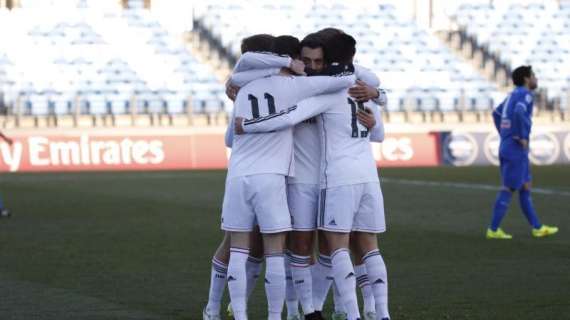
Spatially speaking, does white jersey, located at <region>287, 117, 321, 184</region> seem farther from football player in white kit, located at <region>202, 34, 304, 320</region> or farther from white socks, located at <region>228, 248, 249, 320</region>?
white socks, located at <region>228, 248, 249, 320</region>

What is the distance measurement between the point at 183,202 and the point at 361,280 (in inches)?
536

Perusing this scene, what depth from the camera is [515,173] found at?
14211 millimetres

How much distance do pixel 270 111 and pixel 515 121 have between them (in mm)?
7515

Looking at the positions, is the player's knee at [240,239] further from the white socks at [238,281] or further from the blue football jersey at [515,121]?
the blue football jersey at [515,121]

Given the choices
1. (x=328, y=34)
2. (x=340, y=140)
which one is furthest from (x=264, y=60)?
(x=340, y=140)

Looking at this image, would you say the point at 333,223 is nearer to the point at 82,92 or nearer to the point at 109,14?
the point at 82,92

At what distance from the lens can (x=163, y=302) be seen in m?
9.05

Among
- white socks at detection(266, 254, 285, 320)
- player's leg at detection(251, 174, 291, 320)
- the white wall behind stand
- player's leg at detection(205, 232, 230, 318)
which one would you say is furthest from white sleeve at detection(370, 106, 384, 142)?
the white wall behind stand

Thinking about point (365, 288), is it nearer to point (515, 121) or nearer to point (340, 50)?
point (340, 50)

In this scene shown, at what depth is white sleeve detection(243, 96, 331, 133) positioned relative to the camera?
7.08 meters

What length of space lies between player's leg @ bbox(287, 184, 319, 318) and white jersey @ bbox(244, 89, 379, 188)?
148mm

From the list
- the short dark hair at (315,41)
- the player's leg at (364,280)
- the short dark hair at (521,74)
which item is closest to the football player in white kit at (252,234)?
the short dark hair at (315,41)

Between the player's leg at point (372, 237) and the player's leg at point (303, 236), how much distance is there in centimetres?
28

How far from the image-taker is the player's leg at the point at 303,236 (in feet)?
24.1
